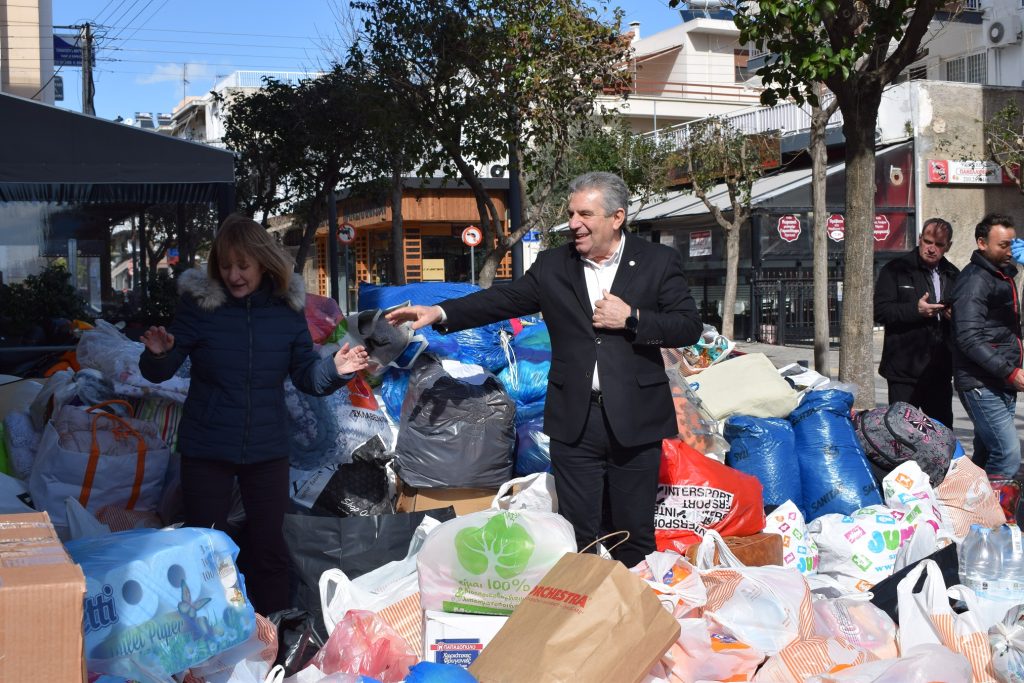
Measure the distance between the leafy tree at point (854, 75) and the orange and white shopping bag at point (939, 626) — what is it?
3.69m

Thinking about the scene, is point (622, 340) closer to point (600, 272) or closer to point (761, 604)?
point (600, 272)

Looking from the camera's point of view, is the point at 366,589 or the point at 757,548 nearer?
the point at 366,589

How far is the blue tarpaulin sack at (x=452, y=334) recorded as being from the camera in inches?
220

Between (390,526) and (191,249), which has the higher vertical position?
(191,249)

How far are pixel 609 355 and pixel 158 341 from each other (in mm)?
1581

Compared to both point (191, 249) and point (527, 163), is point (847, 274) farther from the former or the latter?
point (191, 249)

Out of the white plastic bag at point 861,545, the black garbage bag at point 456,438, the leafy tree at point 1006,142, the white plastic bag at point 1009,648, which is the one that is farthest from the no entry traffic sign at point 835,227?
the white plastic bag at point 1009,648

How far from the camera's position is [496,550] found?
10.4 feet

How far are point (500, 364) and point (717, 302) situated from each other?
59.0 feet

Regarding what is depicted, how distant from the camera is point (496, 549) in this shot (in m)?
3.16

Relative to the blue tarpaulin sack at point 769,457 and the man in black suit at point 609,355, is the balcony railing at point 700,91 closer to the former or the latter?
the blue tarpaulin sack at point 769,457

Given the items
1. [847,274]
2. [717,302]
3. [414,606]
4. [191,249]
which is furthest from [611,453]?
[717,302]

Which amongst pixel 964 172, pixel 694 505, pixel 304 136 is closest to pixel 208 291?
pixel 694 505

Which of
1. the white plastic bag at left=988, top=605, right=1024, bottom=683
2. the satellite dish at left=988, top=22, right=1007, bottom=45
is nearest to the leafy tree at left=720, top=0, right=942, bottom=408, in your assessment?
the white plastic bag at left=988, top=605, right=1024, bottom=683
